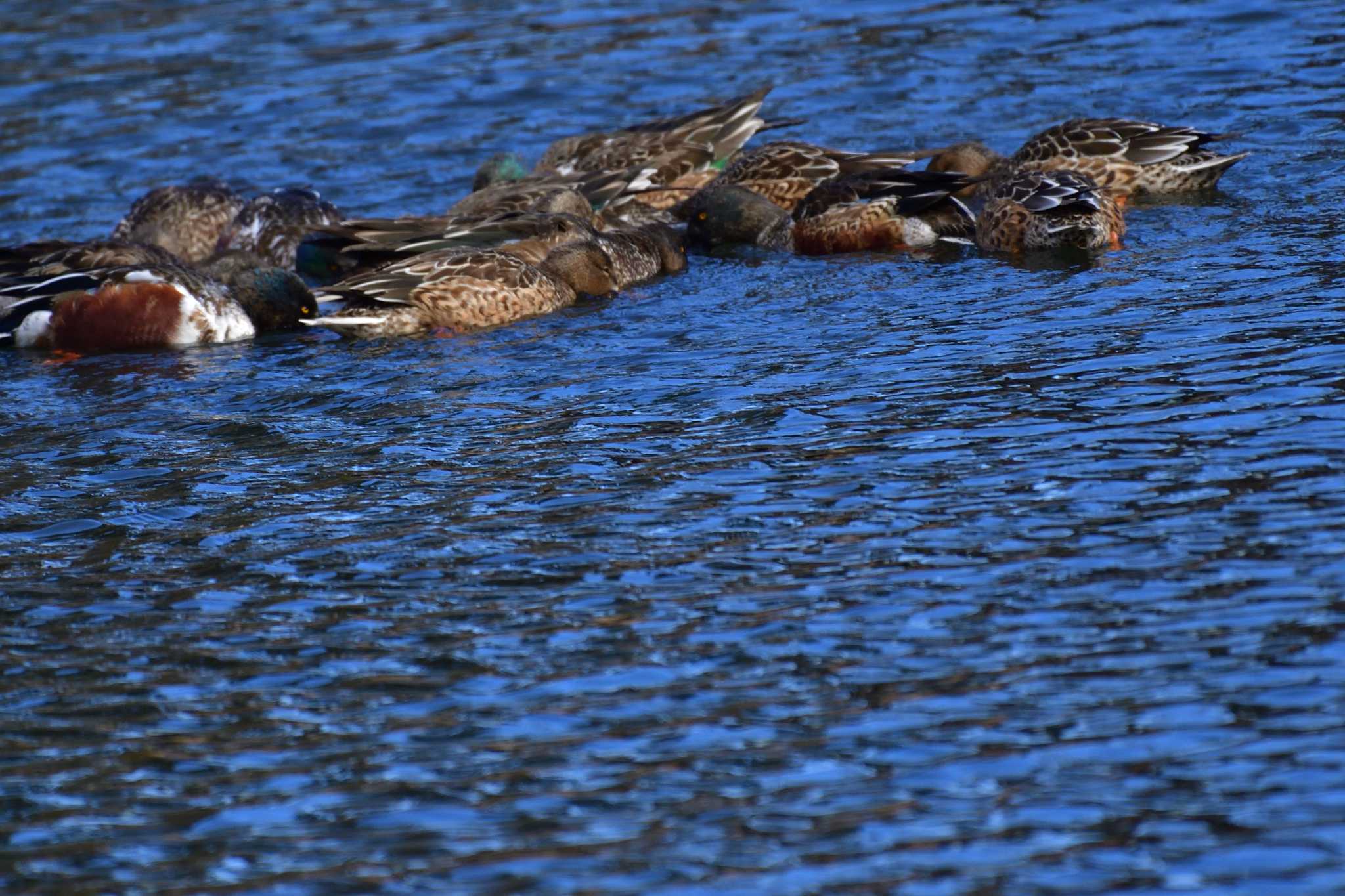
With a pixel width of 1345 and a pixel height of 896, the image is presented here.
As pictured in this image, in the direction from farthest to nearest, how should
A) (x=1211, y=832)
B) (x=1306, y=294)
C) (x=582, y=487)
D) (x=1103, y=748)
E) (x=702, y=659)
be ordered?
(x=1306, y=294), (x=582, y=487), (x=702, y=659), (x=1103, y=748), (x=1211, y=832)

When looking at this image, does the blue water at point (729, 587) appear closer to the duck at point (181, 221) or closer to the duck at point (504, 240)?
the duck at point (504, 240)

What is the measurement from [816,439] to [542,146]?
30.4 feet

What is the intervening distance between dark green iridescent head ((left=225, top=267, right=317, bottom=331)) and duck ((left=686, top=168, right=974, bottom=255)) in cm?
307

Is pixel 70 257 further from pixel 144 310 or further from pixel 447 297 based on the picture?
pixel 447 297

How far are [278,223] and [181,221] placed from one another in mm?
1144

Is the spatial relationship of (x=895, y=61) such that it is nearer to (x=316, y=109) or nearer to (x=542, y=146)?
(x=542, y=146)

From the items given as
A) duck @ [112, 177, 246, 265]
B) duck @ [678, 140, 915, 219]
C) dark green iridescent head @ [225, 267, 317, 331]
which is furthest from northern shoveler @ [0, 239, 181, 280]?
duck @ [678, 140, 915, 219]

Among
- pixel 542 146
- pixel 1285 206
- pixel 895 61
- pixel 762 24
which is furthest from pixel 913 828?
pixel 762 24

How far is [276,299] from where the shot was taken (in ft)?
38.3

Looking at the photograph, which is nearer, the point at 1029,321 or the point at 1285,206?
the point at 1029,321

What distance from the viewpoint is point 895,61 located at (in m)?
17.7

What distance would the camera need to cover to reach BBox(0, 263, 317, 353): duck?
11430 millimetres

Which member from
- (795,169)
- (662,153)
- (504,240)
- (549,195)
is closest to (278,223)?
(549,195)

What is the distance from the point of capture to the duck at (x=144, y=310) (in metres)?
11.4
